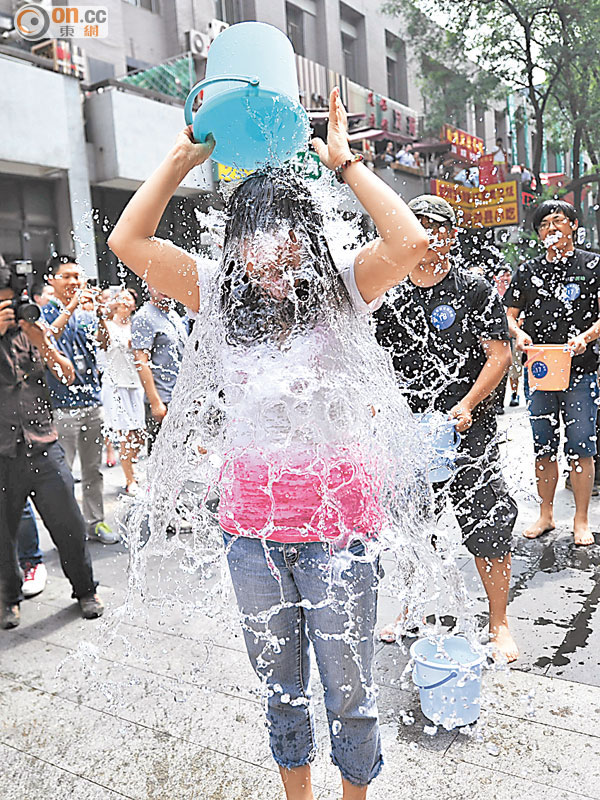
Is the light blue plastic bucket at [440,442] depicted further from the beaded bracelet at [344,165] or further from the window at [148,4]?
the window at [148,4]

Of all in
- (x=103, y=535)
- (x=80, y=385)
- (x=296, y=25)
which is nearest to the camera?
(x=80, y=385)

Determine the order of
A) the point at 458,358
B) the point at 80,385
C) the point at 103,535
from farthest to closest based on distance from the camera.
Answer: the point at 103,535 → the point at 80,385 → the point at 458,358

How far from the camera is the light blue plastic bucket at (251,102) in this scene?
1.67 meters

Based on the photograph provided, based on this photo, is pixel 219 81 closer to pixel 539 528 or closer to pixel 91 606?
pixel 91 606

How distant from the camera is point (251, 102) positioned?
5.49 ft

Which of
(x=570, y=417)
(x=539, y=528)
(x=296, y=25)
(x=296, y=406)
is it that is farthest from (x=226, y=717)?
(x=296, y=25)

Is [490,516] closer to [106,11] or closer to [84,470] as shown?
[84,470]

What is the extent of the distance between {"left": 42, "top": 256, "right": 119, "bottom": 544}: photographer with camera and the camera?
1.88ft

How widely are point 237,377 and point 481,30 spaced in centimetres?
1841

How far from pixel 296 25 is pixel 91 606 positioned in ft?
54.9

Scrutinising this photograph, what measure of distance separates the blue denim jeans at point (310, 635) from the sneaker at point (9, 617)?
2.19 meters

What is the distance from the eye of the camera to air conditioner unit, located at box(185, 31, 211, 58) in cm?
1365

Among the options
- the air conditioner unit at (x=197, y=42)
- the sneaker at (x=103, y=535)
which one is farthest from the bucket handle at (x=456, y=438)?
the air conditioner unit at (x=197, y=42)

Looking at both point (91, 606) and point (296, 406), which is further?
point (91, 606)
